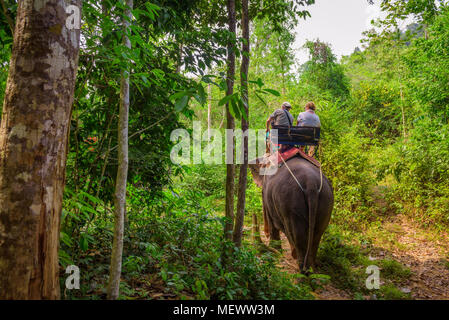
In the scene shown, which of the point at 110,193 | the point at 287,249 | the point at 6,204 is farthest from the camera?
the point at 287,249

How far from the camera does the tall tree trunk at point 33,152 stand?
1.50m

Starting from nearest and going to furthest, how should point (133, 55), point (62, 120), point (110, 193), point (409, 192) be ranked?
point (62, 120) → point (133, 55) → point (110, 193) → point (409, 192)

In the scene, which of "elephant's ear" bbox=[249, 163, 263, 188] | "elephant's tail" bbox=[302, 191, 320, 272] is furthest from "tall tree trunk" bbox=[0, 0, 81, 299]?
"elephant's ear" bbox=[249, 163, 263, 188]

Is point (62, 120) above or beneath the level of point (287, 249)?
above

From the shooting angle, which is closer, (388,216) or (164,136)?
(164,136)

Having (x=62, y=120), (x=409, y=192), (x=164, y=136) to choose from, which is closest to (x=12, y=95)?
(x=62, y=120)

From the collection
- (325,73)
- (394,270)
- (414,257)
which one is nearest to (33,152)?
(394,270)

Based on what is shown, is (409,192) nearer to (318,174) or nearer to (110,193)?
(318,174)

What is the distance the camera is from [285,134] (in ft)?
17.5

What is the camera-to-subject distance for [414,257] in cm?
583

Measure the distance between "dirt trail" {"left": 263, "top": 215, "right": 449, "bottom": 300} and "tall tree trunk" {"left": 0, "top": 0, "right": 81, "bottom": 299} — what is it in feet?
10.1

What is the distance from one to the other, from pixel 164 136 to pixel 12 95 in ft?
7.53

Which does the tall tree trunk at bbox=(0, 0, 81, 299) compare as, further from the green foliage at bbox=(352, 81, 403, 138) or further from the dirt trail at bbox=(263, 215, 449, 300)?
the green foliage at bbox=(352, 81, 403, 138)

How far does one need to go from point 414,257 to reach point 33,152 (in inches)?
278
